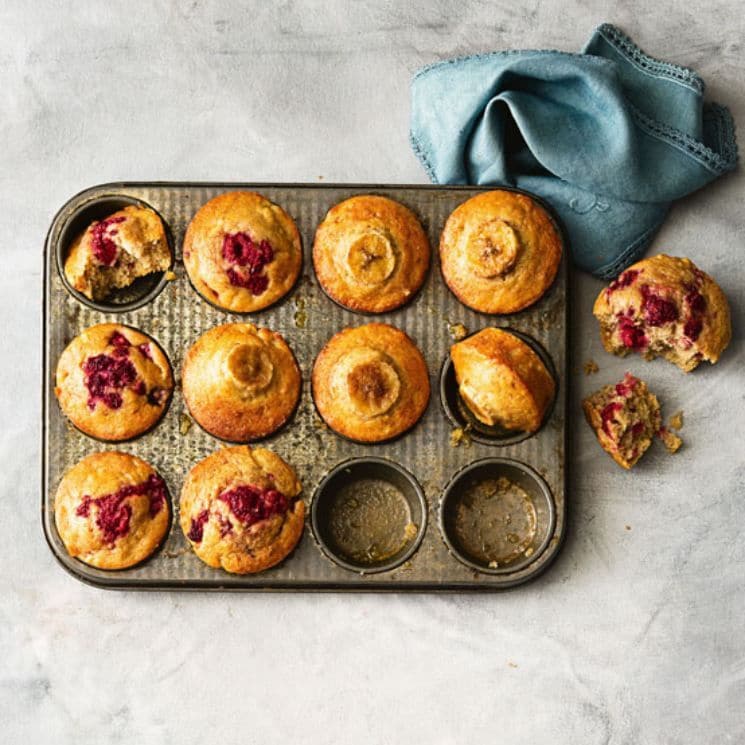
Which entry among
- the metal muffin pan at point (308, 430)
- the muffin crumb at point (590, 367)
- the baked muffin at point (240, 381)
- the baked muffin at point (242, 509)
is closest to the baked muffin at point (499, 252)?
the metal muffin pan at point (308, 430)

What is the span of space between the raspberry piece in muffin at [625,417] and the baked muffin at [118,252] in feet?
5.20

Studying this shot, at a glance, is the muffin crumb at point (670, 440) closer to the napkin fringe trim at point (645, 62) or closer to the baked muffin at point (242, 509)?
the napkin fringe trim at point (645, 62)

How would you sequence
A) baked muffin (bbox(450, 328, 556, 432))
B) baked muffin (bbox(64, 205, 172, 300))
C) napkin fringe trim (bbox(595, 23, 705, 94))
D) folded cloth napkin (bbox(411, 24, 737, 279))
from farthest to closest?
napkin fringe trim (bbox(595, 23, 705, 94))
folded cloth napkin (bbox(411, 24, 737, 279))
baked muffin (bbox(64, 205, 172, 300))
baked muffin (bbox(450, 328, 556, 432))

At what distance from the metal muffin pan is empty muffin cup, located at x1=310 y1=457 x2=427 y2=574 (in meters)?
0.09

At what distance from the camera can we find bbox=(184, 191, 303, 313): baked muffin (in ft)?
9.78

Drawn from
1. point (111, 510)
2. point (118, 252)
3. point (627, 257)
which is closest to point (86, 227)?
point (118, 252)

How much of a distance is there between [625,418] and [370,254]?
106 centimetres

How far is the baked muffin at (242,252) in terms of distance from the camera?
298cm

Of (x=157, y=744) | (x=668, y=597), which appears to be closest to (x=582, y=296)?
(x=668, y=597)

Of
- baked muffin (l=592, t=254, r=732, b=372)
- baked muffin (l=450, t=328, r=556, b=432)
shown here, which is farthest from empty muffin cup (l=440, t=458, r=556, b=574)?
baked muffin (l=592, t=254, r=732, b=372)

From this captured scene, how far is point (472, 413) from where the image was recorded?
311 cm

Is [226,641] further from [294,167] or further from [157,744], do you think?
[294,167]

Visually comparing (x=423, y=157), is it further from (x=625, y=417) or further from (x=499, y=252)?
(x=625, y=417)

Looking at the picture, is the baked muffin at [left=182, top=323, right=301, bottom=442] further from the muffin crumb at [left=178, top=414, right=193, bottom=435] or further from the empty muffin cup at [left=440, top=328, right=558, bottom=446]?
the empty muffin cup at [left=440, top=328, right=558, bottom=446]
